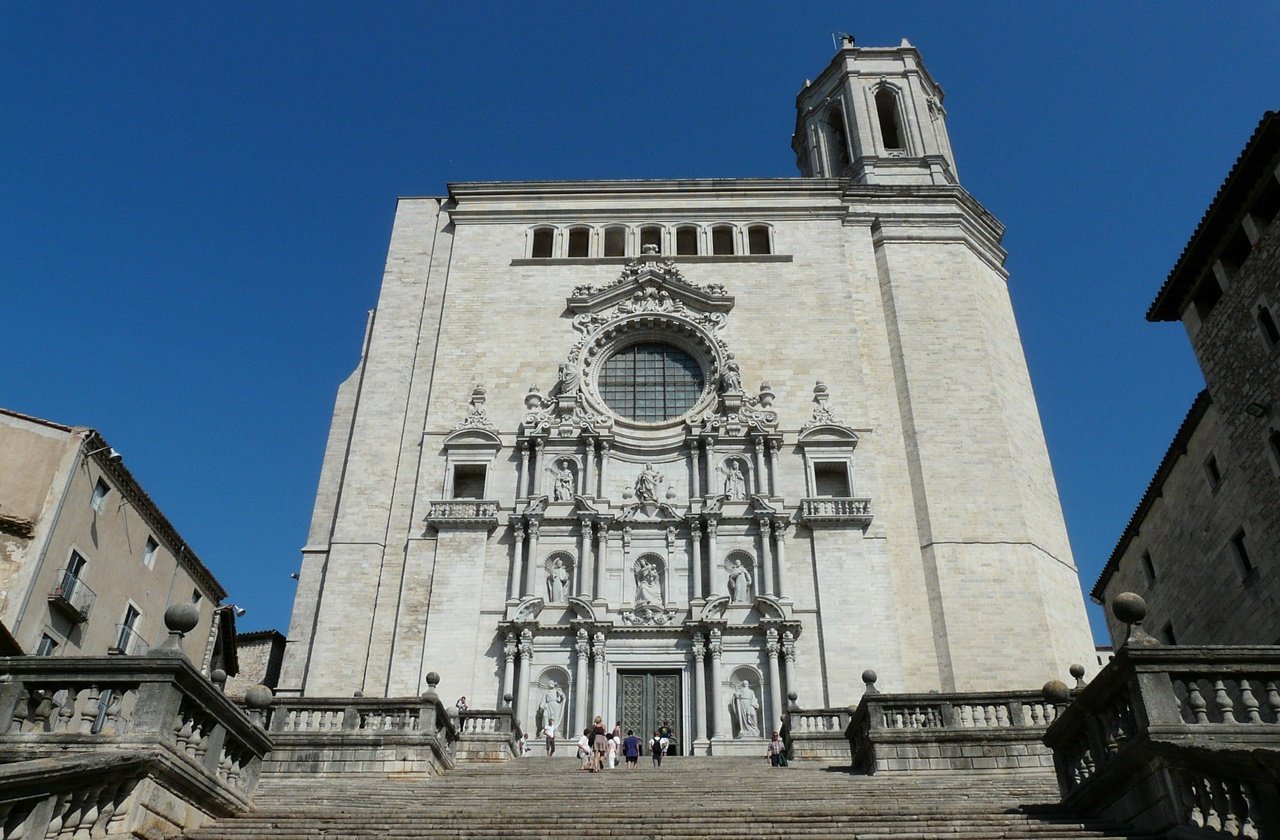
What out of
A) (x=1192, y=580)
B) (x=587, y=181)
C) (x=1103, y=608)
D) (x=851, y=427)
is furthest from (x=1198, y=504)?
(x=587, y=181)

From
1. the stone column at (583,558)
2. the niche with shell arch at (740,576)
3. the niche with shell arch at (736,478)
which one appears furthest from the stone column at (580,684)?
the niche with shell arch at (736,478)

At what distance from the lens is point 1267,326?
779 inches

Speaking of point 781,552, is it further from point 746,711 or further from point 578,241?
point 578,241

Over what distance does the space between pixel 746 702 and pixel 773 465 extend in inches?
227

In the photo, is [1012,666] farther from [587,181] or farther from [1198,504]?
[587,181]

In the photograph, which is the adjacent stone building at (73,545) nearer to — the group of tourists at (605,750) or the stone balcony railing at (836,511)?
the group of tourists at (605,750)

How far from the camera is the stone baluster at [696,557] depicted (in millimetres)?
22781

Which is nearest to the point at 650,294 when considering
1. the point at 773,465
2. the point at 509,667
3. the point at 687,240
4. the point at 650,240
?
the point at 650,240

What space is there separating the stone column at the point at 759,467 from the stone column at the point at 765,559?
34.2 inches

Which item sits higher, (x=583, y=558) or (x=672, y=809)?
(x=583, y=558)

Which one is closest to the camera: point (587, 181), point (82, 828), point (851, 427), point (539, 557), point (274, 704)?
point (82, 828)

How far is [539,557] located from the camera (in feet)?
76.2

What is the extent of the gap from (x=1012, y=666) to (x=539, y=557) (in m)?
10.3

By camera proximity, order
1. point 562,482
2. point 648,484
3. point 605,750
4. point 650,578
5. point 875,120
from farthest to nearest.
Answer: point 875,120
point 562,482
point 648,484
point 650,578
point 605,750
